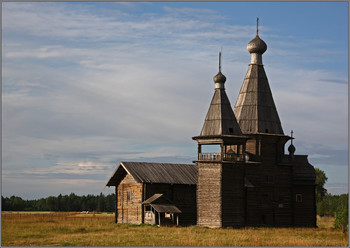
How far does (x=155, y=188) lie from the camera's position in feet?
159

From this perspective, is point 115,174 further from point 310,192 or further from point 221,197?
point 310,192

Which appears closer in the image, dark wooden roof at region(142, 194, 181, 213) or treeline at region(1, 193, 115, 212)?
dark wooden roof at region(142, 194, 181, 213)

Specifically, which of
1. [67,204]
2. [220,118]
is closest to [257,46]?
[220,118]

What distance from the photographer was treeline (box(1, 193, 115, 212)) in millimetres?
122062

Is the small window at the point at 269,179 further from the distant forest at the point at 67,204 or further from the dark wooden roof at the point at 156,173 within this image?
the distant forest at the point at 67,204

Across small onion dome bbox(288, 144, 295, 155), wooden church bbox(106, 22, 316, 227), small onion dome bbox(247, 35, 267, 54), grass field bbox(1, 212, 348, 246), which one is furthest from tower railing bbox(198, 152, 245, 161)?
small onion dome bbox(247, 35, 267, 54)

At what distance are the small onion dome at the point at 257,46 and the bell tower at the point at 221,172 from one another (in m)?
8.01

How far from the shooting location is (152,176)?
48812 millimetres

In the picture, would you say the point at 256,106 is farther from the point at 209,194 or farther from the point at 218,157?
the point at 209,194

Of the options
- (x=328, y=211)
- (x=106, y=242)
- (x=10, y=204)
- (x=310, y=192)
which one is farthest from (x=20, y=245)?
(x=10, y=204)

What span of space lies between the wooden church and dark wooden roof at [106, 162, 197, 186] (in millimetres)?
88

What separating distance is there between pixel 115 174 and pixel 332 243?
2353 centimetres

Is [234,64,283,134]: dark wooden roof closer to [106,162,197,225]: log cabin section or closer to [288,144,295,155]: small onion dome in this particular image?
[288,144,295,155]: small onion dome

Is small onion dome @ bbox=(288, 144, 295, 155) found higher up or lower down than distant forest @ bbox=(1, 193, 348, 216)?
higher up
